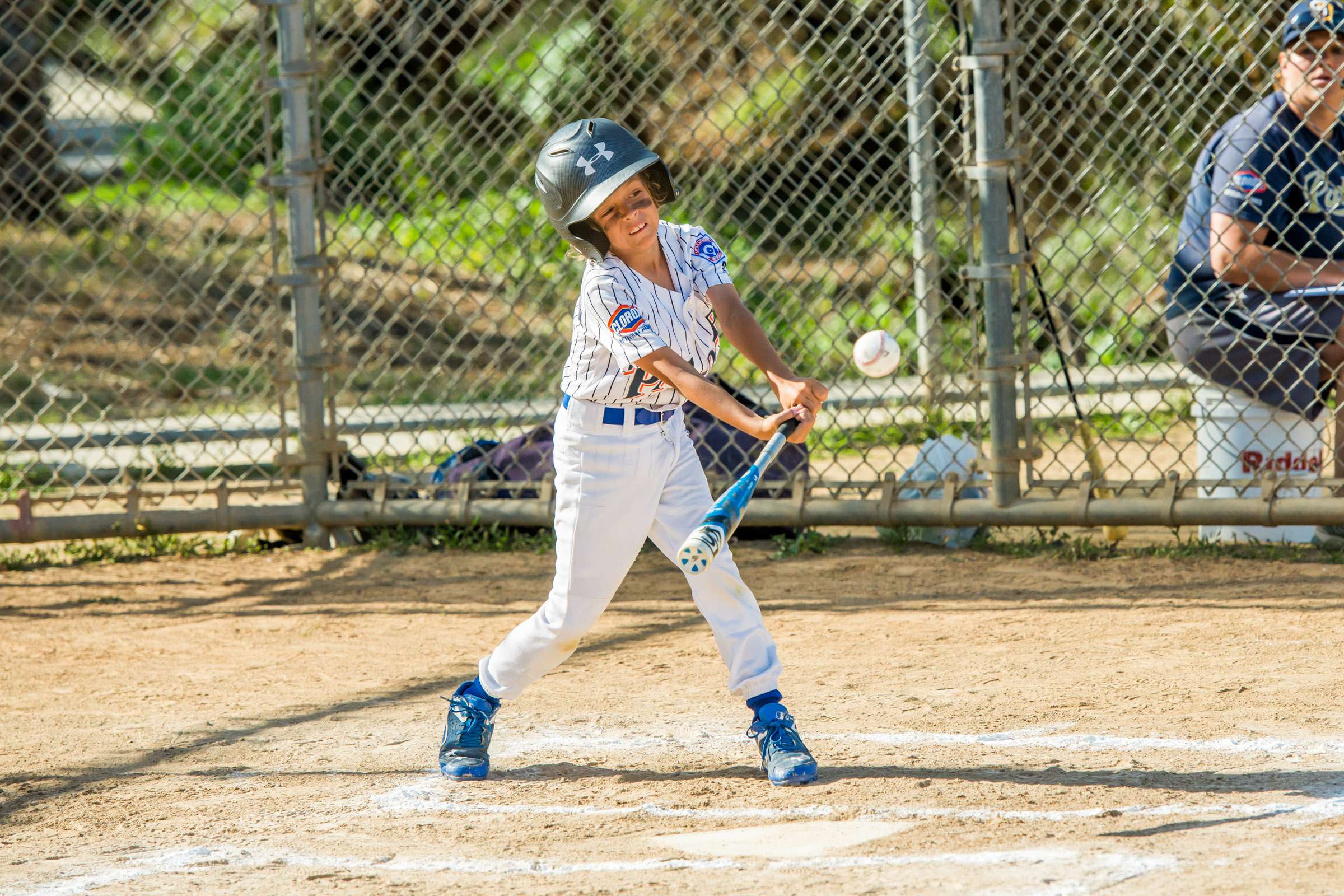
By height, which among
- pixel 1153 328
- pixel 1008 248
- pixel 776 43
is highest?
pixel 776 43

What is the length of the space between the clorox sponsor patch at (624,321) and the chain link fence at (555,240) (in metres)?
2.22

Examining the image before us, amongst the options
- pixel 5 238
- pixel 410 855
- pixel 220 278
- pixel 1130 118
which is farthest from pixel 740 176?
pixel 410 855

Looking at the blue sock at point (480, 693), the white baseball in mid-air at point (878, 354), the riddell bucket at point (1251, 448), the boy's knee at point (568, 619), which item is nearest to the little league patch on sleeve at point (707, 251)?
the white baseball in mid-air at point (878, 354)

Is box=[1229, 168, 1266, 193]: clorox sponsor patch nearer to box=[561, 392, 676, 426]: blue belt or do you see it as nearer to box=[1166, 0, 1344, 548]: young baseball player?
box=[1166, 0, 1344, 548]: young baseball player

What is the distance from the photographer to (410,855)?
279 cm

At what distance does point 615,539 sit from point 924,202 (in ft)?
12.5

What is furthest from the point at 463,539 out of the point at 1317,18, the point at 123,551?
the point at 1317,18

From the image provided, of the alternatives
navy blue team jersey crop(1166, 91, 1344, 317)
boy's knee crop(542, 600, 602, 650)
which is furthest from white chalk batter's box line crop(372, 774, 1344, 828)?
navy blue team jersey crop(1166, 91, 1344, 317)

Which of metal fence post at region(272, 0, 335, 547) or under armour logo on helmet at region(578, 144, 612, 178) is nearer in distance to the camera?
under armour logo on helmet at region(578, 144, 612, 178)

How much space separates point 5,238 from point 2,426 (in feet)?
15.5

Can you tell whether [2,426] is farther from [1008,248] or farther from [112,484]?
[1008,248]

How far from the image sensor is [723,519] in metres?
2.94

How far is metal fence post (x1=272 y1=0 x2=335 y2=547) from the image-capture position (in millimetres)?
5422

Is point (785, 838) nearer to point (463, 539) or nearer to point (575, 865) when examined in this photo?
point (575, 865)
